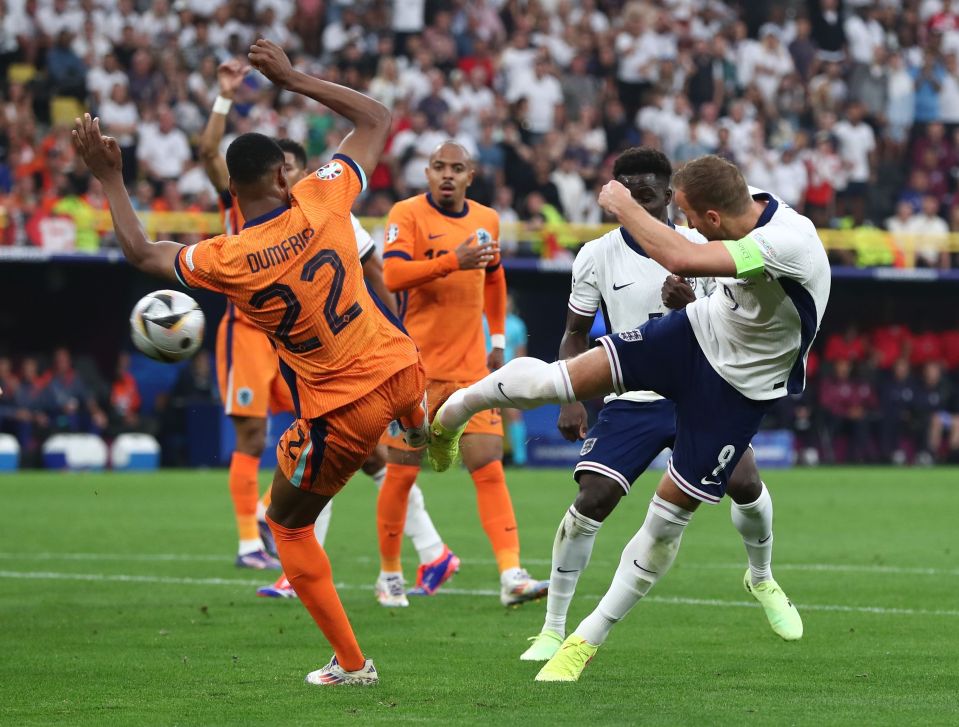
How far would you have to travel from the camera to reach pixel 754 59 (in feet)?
91.8

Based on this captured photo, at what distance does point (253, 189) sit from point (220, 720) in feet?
7.05

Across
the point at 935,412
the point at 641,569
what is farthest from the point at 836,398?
the point at 641,569

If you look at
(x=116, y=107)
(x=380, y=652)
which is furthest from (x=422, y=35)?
(x=380, y=652)

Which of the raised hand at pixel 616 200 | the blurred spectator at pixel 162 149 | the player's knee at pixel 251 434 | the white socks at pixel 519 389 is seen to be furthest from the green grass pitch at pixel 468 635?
the blurred spectator at pixel 162 149

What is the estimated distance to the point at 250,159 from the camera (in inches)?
253

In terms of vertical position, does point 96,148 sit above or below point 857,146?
above

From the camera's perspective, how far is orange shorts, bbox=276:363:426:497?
6.53m

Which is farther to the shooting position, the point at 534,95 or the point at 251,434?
the point at 534,95

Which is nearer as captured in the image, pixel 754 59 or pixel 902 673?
pixel 902 673

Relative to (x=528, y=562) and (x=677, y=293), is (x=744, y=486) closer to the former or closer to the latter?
(x=677, y=293)

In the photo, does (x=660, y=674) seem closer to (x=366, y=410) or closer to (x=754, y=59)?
(x=366, y=410)

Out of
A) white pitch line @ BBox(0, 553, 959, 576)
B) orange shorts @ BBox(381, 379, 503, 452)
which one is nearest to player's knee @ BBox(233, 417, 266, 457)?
A: white pitch line @ BBox(0, 553, 959, 576)

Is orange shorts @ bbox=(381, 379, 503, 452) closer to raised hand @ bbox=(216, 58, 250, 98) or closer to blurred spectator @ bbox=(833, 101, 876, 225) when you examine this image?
raised hand @ bbox=(216, 58, 250, 98)

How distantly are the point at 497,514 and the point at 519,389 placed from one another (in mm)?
2750
